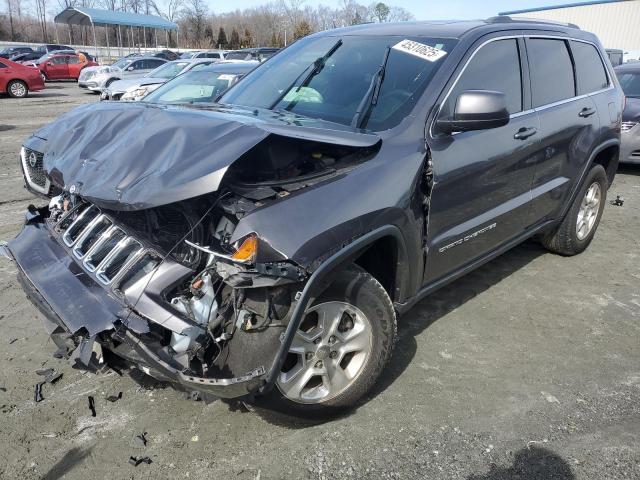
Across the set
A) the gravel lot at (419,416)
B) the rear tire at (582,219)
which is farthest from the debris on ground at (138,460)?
the rear tire at (582,219)

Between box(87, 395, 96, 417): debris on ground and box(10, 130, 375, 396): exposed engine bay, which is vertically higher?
box(10, 130, 375, 396): exposed engine bay

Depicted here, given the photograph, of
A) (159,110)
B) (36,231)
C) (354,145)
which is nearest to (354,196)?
(354,145)

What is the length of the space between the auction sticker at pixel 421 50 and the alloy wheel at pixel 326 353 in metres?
1.62

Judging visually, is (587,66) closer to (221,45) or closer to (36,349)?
(36,349)

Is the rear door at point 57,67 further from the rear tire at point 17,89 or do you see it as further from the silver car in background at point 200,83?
the silver car in background at point 200,83

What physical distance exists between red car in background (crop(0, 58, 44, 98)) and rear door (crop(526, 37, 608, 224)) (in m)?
21.7

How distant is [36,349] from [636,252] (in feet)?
17.5

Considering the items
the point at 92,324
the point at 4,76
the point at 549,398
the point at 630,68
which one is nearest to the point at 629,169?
the point at 630,68

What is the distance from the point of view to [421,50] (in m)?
3.32

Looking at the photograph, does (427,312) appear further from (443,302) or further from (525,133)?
(525,133)

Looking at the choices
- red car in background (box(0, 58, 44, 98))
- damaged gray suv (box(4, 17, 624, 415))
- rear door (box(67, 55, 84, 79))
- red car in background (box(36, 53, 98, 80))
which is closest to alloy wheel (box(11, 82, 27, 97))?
red car in background (box(0, 58, 44, 98))

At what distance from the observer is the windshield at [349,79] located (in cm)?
315

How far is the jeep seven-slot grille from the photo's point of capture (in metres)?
2.52

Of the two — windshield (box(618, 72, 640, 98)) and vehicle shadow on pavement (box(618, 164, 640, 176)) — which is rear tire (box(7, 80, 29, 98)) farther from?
vehicle shadow on pavement (box(618, 164, 640, 176))
